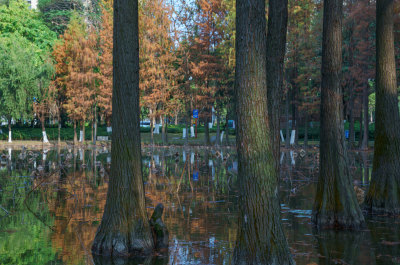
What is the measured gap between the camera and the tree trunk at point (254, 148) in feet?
21.7


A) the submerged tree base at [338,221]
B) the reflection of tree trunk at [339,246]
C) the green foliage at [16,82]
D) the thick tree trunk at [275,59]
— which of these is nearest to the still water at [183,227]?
the reflection of tree trunk at [339,246]

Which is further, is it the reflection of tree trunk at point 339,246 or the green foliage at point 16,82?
the green foliage at point 16,82

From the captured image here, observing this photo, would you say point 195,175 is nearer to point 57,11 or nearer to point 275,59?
point 275,59

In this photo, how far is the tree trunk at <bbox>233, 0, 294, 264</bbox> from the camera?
21.7 ft

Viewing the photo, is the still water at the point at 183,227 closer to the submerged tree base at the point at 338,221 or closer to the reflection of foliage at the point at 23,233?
the reflection of foliage at the point at 23,233

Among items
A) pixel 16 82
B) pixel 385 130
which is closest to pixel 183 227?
pixel 385 130

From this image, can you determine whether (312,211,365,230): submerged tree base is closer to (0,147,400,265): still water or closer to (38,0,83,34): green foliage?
(0,147,400,265): still water

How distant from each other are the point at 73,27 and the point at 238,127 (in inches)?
1845

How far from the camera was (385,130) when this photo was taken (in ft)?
38.0

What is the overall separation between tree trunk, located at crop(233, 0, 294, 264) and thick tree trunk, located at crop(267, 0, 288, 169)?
1.40 m

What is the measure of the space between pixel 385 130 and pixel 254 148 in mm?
6200

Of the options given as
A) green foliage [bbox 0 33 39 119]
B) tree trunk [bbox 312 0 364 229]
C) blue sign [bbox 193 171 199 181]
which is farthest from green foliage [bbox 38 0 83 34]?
tree trunk [bbox 312 0 364 229]

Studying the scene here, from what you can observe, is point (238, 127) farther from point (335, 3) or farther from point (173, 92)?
point (173, 92)

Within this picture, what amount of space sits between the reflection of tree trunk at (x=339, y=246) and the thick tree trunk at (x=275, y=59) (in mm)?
1877
